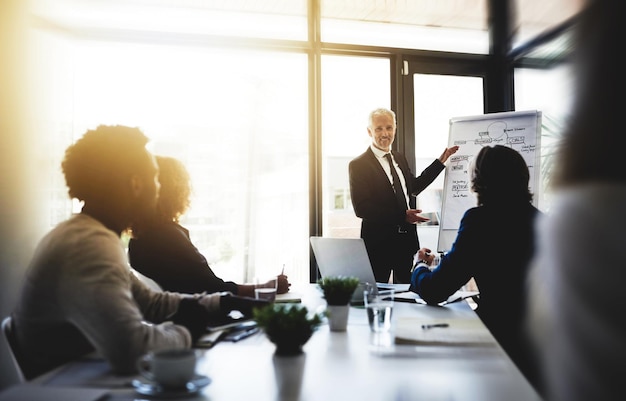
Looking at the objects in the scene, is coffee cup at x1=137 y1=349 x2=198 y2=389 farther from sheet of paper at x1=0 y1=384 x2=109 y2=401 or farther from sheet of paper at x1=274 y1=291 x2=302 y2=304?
sheet of paper at x1=274 y1=291 x2=302 y2=304

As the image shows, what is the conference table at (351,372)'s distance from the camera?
1.03 m

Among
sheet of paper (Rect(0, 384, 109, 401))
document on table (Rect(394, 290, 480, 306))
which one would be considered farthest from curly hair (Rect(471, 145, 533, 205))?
sheet of paper (Rect(0, 384, 109, 401))

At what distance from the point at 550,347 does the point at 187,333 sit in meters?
0.89

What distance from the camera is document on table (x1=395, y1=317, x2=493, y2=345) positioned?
1.42 m

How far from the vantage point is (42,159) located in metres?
3.65

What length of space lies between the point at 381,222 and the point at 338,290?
7.27 feet

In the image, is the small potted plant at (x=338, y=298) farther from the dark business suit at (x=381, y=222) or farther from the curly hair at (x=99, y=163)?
the dark business suit at (x=381, y=222)

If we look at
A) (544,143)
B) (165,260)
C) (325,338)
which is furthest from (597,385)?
(544,143)

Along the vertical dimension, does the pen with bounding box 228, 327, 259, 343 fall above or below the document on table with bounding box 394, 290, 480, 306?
above

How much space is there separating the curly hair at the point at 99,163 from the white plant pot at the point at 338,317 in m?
0.70

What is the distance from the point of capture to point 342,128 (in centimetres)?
444

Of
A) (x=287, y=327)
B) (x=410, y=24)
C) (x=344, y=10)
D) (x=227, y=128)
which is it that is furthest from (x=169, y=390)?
(x=410, y=24)

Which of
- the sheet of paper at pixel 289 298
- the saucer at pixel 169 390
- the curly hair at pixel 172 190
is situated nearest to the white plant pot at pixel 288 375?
the saucer at pixel 169 390

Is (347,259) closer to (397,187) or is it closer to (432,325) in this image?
(432,325)
